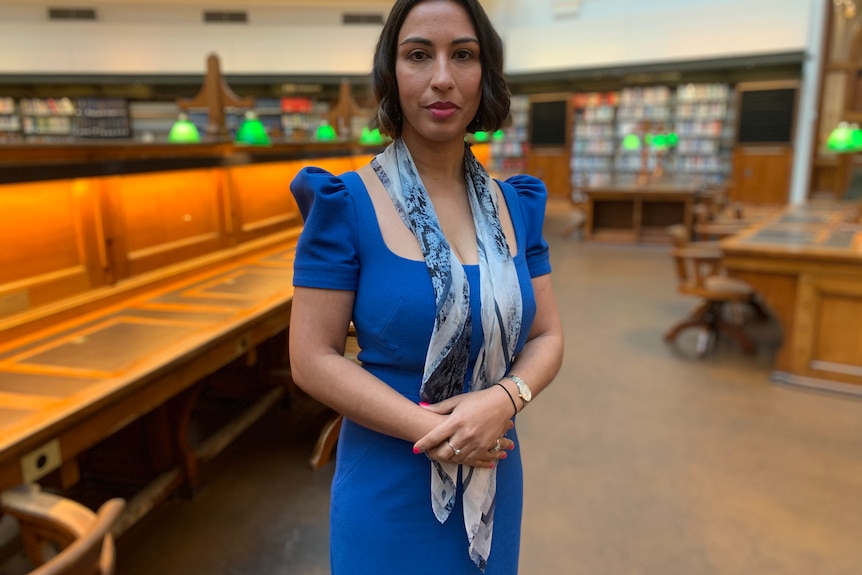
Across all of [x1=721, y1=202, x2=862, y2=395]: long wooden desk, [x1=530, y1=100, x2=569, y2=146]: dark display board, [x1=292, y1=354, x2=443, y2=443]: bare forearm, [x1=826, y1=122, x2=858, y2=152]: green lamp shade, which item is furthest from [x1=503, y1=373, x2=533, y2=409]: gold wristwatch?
[x1=530, y1=100, x2=569, y2=146]: dark display board

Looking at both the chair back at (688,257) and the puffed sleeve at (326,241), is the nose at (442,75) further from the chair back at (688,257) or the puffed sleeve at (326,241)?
the chair back at (688,257)

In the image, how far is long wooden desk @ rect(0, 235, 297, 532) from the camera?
5.47ft

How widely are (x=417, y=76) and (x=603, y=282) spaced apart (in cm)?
638

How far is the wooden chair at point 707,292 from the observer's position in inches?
184

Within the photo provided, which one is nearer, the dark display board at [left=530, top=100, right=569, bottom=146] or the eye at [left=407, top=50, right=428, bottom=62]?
the eye at [left=407, top=50, right=428, bottom=62]

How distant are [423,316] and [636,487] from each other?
237 cm

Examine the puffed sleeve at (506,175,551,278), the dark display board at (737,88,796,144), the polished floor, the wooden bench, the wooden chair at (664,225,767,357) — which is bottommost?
the polished floor

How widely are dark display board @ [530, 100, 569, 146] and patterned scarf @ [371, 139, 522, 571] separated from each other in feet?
46.9

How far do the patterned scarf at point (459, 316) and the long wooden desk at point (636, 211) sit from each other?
886 centimetres

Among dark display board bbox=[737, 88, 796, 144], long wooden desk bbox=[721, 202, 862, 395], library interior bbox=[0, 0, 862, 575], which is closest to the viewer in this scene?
library interior bbox=[0, 0, 862, 575]

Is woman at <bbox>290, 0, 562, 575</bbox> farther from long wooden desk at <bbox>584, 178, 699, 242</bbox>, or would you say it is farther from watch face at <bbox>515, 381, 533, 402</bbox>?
long wooden desk at <bbox>584, 178, 699, 242</bbox>

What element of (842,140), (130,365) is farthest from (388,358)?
(842,140)

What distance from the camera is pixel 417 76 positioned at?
984mm

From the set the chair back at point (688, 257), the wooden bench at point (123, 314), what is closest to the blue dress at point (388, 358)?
the wooden bench at point (123, 314)
